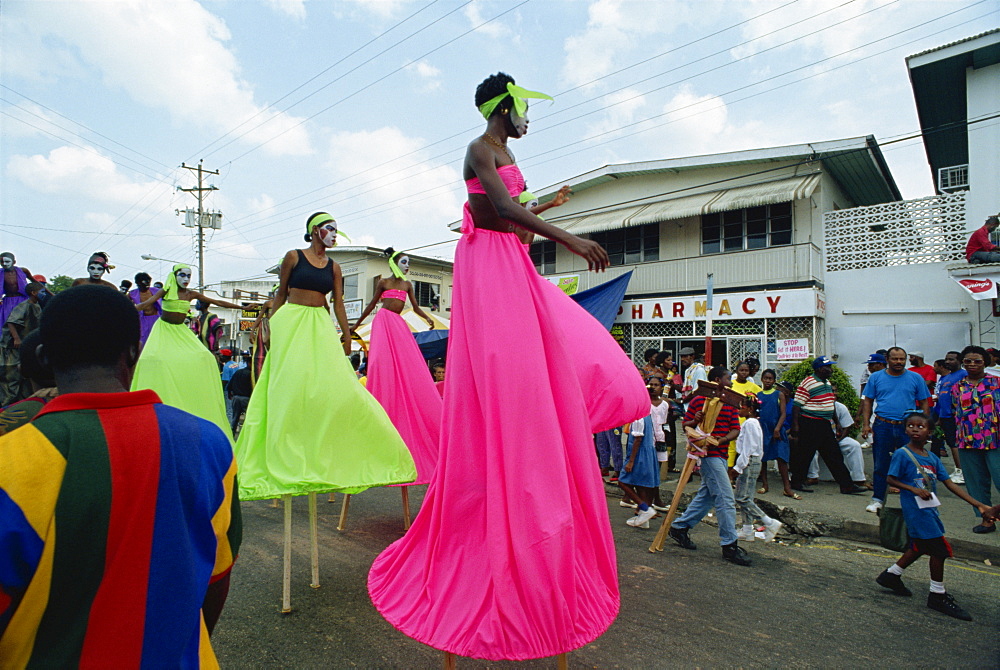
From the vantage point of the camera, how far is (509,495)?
2.22 meters

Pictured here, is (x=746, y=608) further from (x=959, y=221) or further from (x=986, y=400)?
(x=959, y=221)

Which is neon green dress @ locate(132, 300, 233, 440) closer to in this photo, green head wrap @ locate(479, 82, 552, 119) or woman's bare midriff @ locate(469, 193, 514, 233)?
woman's bare midriff @ locate(469, 193, 514, 233)

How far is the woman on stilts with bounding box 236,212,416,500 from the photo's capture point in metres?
3.50

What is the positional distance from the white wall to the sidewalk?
27.2ft

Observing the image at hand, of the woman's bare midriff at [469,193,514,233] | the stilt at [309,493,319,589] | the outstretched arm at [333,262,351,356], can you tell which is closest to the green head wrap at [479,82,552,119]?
the woman's bare midriff at [469,193,514,233]

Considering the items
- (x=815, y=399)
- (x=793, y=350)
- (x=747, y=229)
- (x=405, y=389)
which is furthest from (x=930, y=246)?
(x=405, y=389)

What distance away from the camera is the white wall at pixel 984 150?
12711 millimetres

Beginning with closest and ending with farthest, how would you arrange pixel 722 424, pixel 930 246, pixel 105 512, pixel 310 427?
pixel 105 512
pixel 310 427
pixel 722 424
pixel 930 246

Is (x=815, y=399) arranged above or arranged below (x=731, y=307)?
below

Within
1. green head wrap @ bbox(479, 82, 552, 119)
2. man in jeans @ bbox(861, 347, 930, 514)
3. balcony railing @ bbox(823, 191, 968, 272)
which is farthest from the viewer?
balcony railing @ bbox(823, 191, 968, 272)

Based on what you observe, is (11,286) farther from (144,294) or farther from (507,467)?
(507,467)

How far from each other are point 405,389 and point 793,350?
12.0 meters

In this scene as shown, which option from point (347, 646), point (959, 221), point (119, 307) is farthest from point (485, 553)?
point (959, 221)

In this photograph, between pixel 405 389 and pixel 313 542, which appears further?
pixel 405 389
